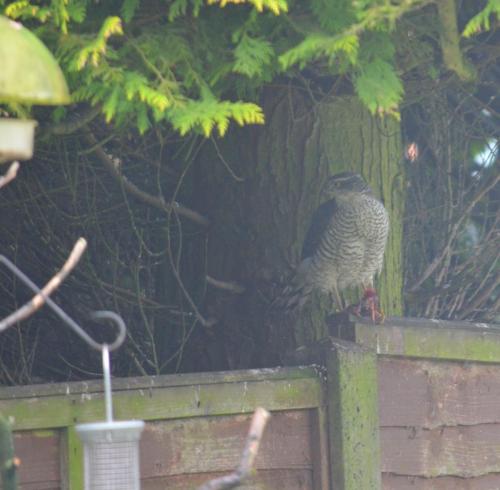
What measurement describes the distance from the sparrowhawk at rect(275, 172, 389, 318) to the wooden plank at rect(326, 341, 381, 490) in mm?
1005

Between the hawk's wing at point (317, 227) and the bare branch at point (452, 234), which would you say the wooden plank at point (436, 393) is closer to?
the hawk's wing at point (317, 227)

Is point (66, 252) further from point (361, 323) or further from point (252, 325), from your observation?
point (361, 323)

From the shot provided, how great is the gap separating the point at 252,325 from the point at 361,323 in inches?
44.9

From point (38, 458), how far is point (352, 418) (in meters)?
1.09

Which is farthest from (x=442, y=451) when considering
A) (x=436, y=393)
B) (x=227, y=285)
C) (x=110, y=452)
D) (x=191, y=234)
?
(x=110, y=452)

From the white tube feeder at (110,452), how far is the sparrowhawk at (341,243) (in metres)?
2.58

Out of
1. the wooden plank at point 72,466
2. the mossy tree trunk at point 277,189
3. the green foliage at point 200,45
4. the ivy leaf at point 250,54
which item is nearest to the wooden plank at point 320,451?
the wooden plank at point 72,466

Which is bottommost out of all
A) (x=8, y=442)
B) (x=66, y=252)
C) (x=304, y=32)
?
(x=8, y=442)

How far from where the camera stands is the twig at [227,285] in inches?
208

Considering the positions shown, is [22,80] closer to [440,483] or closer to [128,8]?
[128,8]

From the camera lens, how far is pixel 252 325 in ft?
17.7

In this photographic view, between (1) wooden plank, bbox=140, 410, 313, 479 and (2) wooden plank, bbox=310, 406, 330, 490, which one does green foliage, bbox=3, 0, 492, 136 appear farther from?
(2) wooden plank, bbox=310, 406, 330, 490

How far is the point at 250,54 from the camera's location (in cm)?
343

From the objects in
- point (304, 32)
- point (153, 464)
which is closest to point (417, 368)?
point (153, 464)
